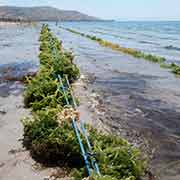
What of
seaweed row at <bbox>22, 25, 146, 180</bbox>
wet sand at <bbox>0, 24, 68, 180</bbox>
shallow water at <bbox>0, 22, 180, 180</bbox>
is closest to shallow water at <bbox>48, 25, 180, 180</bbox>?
shallow water at <bbox>0, 22, 180, 180</bbox>

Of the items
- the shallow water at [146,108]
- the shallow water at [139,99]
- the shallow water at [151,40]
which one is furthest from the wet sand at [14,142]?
the shallow water at [151,40]

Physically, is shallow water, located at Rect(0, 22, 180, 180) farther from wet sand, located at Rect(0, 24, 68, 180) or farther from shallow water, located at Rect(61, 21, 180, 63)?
shallow water, located at Rect(61, 21, 180, 63)

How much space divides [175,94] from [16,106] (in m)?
6.93

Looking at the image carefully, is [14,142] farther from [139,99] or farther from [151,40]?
[151,40]

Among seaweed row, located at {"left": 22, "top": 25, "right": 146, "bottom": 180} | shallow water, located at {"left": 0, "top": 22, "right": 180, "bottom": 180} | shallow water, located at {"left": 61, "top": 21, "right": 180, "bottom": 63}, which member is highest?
seaweed row, located at {"left": 22, "top": 25, "right": 146, "bottom": 180}

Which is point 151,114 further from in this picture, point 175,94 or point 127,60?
point 127,60

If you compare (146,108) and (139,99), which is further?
(139,99)

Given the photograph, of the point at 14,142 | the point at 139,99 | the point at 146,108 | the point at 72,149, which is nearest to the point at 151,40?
the point at 139,99

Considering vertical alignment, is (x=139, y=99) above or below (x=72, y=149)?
below

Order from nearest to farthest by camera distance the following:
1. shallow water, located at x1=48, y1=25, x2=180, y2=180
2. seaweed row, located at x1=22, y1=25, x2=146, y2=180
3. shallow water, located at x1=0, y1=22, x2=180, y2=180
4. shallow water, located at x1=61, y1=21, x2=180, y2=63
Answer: seaweed row, located at x1=22, y1=25, x2=146, y2=180 → shallow water, located at x1=48, y1=25, x2=180, y2=180 → shallow water, located at x1=0, y1=22, x2=180, y2=180 → shallow water, located at x1=61, y1=21, x2=180, y2=63

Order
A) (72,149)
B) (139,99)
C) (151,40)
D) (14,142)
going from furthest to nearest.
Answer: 1. (151,40)
2. (139,99)
3. (14,142)
4. (72,149)

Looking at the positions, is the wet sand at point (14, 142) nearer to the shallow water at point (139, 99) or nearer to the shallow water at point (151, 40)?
the shallow water at point (139, 99)

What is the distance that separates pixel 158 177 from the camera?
7.88 meters

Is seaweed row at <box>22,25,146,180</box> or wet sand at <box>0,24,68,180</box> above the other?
seaweed row at <box>22,25,146,180</box>
